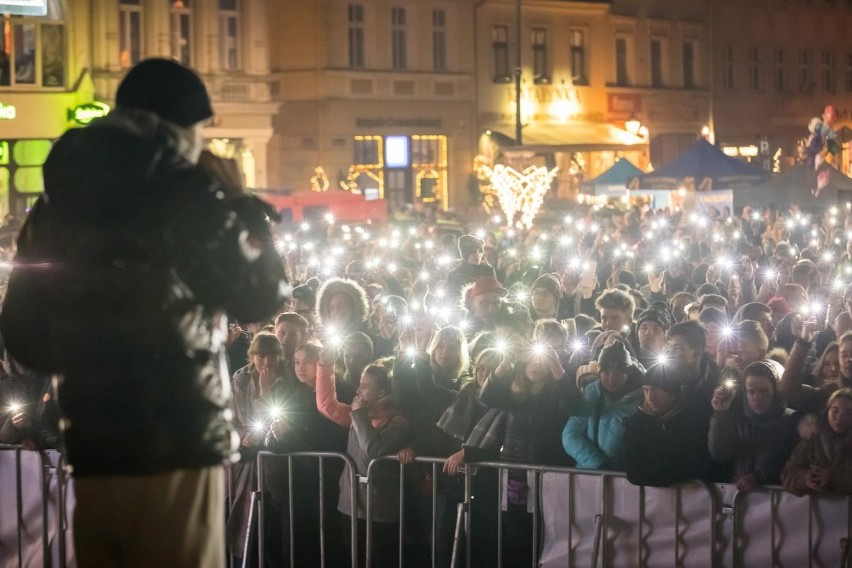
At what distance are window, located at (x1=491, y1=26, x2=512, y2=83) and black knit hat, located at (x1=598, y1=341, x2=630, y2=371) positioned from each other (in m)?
36.1

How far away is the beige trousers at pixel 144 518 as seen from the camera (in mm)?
3869

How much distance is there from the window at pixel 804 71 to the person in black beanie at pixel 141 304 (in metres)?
54.9

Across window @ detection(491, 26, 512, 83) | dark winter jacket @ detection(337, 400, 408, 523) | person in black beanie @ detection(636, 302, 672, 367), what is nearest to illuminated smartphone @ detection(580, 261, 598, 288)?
person in black beanie @ detection(636, 302, 672, 367)

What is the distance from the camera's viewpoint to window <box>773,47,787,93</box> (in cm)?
5538

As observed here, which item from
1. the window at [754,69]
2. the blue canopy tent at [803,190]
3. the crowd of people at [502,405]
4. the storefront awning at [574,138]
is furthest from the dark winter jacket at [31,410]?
the window at [754,69]

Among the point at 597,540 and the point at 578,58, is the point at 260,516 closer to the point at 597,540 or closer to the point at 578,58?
the point at 597,540

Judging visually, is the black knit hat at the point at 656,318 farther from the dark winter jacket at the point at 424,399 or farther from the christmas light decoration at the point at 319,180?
the christmas light decoration at the point at 319,180

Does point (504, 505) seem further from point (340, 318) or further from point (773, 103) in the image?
point (773, 103)

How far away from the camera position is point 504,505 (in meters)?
7.73

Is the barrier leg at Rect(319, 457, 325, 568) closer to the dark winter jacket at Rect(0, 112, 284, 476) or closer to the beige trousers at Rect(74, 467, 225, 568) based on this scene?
the beige trousers at Rect(74, 467, 225, 568)

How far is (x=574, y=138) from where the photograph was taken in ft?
145

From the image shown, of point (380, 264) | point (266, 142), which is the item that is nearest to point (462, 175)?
point (266, 142)

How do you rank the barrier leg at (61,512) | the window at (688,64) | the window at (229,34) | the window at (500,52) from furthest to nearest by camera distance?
the window at (688,64)
the window at (500,52)
the window at (229,34)
the barrier leg at (61,512)

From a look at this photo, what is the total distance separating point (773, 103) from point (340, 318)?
4706 cm
